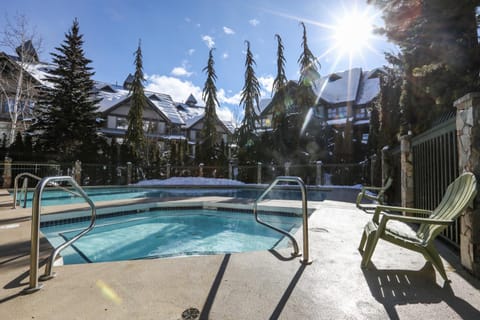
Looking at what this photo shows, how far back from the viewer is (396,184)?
6371 millimetres

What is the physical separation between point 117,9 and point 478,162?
11.8 metres

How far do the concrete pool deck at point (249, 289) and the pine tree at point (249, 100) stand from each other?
47.4 feet

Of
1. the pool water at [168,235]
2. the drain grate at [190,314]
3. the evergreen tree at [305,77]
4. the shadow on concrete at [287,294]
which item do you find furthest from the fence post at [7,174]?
the evergreen tree at [305,77]

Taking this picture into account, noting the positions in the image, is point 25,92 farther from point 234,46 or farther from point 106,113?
point 234,46

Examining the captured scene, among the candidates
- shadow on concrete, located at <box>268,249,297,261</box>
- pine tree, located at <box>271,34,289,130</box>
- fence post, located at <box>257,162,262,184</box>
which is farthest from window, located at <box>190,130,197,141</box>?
shadow on concrete, located at <box>268,249,297,261</box>

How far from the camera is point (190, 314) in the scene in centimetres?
168

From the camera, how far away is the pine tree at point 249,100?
17.1 m

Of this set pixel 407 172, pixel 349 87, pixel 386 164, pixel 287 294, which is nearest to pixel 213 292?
pixel 287 294

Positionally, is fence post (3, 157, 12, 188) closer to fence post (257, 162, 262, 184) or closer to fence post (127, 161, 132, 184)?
fence post (127, 161, 132, 184)

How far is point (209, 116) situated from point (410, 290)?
54.6 ft


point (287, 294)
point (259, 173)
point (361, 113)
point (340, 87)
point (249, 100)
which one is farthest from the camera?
point (340, 87)

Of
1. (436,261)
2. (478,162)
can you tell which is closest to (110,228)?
(436,261)

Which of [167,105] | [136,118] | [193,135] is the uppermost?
[167,105]

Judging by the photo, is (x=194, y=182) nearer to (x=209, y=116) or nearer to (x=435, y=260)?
(x=209, y=116)
